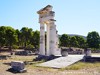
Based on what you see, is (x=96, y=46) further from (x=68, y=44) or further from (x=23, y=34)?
(x=23, y=34)

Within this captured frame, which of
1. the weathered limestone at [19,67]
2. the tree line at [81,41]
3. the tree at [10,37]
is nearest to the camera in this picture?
the weathered limestone at [19,67]

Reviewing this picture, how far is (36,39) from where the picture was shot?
86.1 m

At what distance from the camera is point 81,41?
104 metres

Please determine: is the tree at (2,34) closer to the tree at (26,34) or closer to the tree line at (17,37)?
the tree line at (17,37)

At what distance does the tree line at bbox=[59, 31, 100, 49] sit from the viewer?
89.6 m

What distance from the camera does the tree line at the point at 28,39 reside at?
7712 centimetres

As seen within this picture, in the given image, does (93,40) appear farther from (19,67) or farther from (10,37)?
(19,67)

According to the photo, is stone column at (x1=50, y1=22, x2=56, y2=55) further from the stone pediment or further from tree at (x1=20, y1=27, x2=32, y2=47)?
tree at (x1=20, y1=27, x2=32, y2=47)

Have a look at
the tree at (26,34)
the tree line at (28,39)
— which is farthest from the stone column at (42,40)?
the tree at (26,34)

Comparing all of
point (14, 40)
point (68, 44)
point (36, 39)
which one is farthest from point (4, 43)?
point (68, 44)

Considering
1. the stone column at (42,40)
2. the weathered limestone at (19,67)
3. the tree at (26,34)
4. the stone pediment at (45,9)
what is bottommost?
the weathered limestone at (19,67)

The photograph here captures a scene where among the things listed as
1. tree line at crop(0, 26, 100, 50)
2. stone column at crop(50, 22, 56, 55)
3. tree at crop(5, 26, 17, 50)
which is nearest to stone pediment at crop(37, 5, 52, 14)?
stone column at crop(50, 22, 56, 55)

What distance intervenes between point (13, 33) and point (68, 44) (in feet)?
91.3

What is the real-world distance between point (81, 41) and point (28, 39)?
26763 millimetres
